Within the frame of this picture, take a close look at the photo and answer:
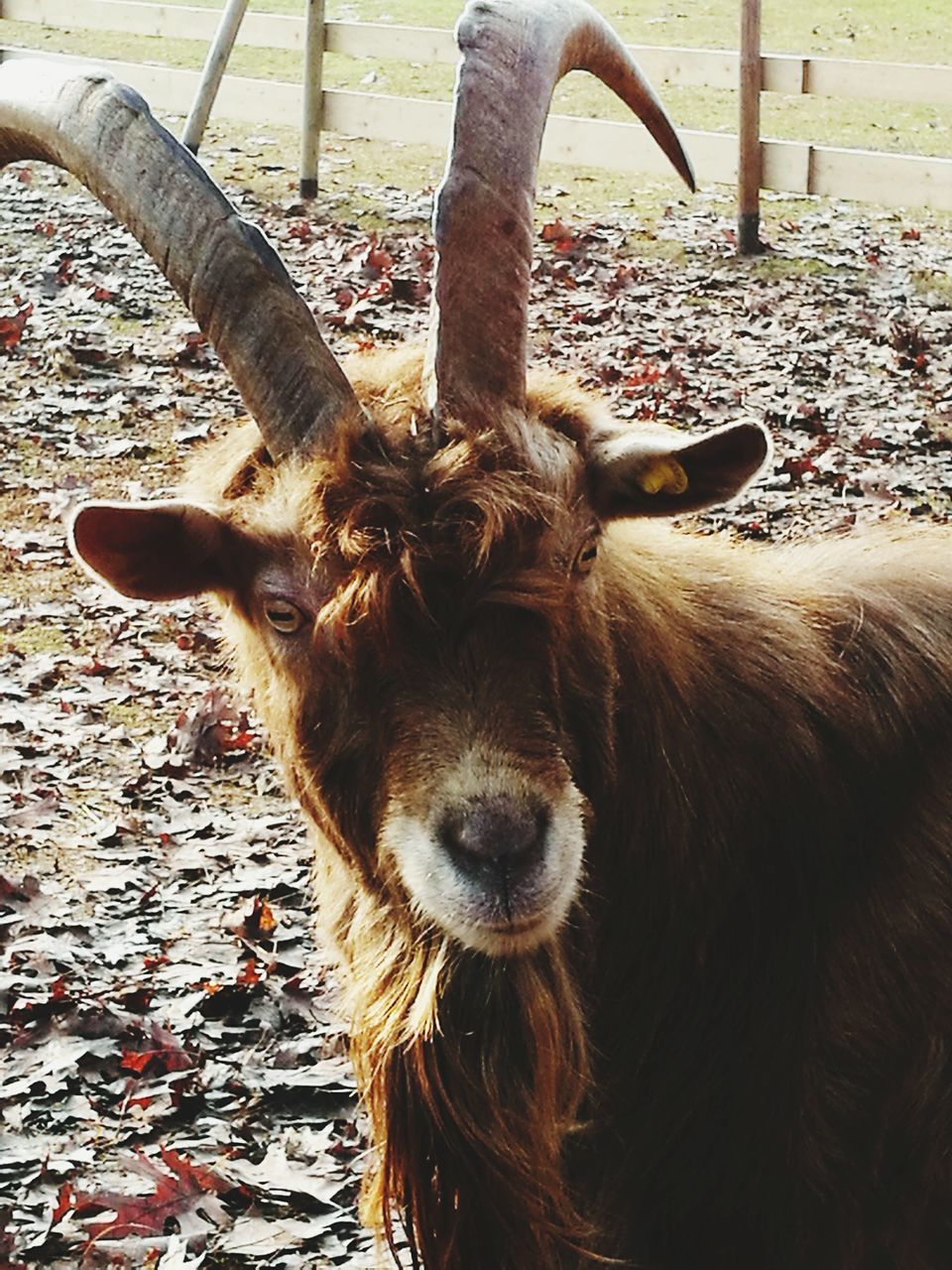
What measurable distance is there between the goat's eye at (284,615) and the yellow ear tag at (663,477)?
743 mm

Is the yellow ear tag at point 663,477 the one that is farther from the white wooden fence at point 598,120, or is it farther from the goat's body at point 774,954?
the white wooden fence at point 598,120

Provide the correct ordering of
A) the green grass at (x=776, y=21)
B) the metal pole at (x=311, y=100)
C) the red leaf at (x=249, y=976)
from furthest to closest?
the green grass at (x=776, y=21) → the metal pole at (x=311, y=100) → the red leaf at (x=249, y=976)

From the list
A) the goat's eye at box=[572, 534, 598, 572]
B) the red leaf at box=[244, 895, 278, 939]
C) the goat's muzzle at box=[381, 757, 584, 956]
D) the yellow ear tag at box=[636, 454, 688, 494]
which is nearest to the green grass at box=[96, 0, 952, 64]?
the red leaf at box=[244, 895, 278, 939]

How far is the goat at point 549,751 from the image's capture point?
3.00 m

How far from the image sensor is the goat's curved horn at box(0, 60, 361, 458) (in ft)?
10.5

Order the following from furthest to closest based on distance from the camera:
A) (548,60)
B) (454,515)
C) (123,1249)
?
(123,1249) → (548,60) → (454,515)

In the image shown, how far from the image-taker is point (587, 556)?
3262 millimetres

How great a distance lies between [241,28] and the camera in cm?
1511

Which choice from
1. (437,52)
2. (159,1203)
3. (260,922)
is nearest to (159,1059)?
(159,1203)

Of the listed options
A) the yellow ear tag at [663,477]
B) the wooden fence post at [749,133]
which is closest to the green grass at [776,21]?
the wooden fence post at [749,133]

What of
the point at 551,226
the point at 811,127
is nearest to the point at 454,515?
the point at 551,226

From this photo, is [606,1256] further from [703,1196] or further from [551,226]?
[551,226]

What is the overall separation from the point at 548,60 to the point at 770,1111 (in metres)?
2.36

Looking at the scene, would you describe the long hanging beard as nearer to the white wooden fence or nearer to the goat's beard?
the goat's beard
